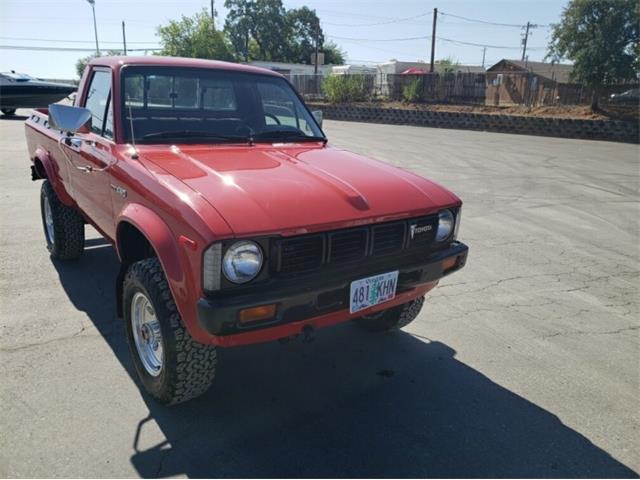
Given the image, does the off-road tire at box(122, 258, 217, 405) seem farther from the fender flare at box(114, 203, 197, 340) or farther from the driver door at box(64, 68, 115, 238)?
the driver door at box(64, 68, 115, 238)

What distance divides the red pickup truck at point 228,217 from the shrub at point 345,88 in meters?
24.6

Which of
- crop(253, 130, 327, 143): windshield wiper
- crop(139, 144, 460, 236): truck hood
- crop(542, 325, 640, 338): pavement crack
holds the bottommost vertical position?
crop(542, 325, 640, 338): pavement crack

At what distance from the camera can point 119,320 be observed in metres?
3.78

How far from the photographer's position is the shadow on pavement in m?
2.42

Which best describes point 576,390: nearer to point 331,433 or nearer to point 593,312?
point 593,312

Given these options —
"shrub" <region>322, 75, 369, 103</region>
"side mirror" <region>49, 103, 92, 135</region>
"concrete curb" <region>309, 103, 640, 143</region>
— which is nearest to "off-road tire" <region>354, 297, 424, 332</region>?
"side mirror" <region>49, 103, 92, 135</region>

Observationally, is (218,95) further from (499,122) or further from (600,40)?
(600,40)

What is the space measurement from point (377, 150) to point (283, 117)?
1002 cm

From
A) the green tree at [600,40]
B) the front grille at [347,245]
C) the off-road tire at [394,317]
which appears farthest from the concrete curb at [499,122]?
the front grille at [347,245]

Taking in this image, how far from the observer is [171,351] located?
2551 mm

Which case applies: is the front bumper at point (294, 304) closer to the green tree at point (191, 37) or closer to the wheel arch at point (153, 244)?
the wheel arch at point (153, 244)

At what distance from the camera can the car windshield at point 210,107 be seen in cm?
341

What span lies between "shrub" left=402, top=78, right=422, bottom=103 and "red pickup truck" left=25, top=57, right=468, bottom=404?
23979mm

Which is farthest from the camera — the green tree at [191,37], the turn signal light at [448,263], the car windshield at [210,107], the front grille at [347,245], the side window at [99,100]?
the green tree at [191,37]
